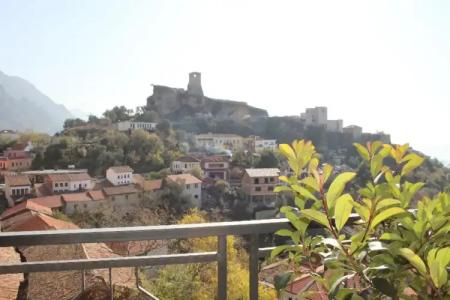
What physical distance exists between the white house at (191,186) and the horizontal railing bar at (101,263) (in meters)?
26.0

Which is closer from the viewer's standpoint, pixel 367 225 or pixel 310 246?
pixel 367 225

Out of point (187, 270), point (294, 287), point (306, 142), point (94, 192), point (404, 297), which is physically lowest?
point (94, 192)

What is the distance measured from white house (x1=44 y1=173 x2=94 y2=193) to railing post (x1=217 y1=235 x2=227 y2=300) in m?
27.5

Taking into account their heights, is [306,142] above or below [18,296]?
above

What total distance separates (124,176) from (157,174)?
3132 millimetres

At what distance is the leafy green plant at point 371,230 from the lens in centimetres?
74

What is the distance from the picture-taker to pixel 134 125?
147ft

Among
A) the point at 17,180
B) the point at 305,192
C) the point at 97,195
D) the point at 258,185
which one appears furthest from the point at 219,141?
the point at 305,192

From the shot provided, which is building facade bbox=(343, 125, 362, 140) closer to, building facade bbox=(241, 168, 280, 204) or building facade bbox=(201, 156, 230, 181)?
building facade bbox=(201, 156, 230, 181)

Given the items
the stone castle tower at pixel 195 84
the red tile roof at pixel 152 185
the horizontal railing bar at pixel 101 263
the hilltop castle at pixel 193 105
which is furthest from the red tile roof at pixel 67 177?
the stone castle tower at pixel 195 84

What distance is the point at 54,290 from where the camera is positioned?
249 centimetres

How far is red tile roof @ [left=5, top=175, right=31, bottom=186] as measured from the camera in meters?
25.5

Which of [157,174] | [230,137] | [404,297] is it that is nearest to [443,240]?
[404,297]

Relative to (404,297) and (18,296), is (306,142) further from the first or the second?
(18,296)
